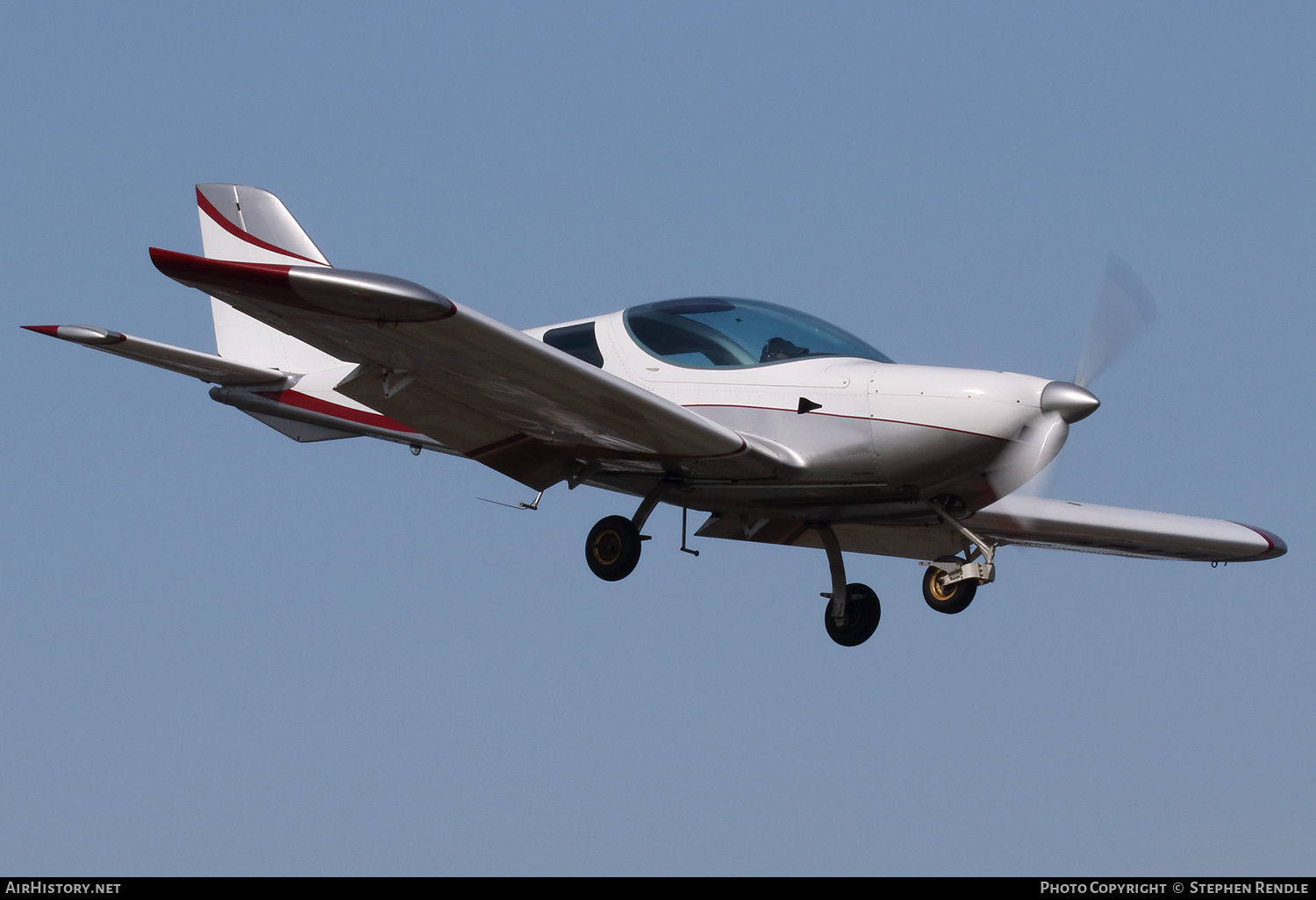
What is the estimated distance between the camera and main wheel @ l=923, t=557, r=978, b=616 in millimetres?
12531

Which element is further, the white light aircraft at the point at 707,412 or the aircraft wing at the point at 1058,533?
the aircraft wing at the point at 1058,533

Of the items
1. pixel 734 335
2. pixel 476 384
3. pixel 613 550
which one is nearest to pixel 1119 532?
pixel 734 335

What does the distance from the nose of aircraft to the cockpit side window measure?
12.0 feet

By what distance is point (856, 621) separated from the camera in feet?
44.1

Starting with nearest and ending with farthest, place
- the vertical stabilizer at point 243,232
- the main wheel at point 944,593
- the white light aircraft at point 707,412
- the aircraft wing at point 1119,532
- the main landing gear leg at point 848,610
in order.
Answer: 1. the white light aircraft at point 707,412
2. the main wheel at point 944,593
3. the main landing gear leg at point 848,610
4. the aircraft wing at point 1119,532
5. the vertical stabilizer at point 243,232

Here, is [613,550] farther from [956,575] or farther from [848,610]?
[956,575]

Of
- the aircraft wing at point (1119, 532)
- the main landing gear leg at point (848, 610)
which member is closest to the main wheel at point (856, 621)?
the main landing gear leg at point (848, 610)

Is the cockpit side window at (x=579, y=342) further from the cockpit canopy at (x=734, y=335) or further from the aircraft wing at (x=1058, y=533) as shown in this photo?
the aircraft wing at (x=1058, y=533)

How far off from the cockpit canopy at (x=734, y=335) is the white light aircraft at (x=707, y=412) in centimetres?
1

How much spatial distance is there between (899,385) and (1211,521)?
4977 millimetres

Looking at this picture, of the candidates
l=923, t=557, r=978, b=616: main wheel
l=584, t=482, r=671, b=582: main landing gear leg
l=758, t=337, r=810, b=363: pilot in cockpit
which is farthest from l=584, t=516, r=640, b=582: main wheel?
l=923, t=557, r=978, b=616: main wheel

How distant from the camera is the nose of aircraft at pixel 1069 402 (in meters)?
11.1
